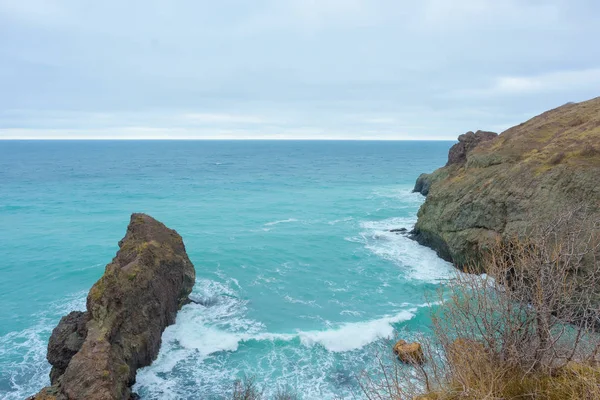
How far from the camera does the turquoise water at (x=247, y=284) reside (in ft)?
68.3

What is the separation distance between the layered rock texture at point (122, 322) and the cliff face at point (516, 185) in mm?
22181

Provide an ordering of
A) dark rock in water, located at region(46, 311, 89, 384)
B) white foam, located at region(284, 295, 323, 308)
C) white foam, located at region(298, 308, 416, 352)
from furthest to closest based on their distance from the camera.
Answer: white foam, located at region(284, 295, 323, 308)
white foam, located at region(298, 308, 416, 352)
dark rock in water, located at region(46, 311, 89, 384)

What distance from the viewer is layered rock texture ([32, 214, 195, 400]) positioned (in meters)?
15.7

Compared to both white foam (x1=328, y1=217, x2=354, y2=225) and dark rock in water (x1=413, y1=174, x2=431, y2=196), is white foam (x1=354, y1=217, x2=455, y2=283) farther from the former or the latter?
dark rock in water (x1=413, y1=174, x2=431, y2=196)

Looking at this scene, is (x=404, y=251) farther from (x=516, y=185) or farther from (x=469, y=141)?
A: (x=469, y=141)

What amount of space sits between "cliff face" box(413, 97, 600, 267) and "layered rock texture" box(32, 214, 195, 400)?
2218 cm

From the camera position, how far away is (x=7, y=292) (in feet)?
103

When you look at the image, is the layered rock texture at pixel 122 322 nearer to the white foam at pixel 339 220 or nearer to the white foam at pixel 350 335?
the white foam at pixel 350 335

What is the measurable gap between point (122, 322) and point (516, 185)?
94.9 ft

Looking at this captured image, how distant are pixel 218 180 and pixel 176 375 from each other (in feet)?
271

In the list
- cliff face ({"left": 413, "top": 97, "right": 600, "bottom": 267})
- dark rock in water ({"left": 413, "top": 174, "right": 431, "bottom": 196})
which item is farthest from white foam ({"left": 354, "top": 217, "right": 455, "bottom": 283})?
dark rock in water ({"left": 413, "top": 174, "right": 431, "bottom": 196})

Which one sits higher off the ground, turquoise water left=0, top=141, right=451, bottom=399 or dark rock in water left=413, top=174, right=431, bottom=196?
dark rock in water left=413, top=174, right=431, bottom=196

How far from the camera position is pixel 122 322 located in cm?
1934

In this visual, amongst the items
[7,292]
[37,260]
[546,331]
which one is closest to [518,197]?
[546,331]
